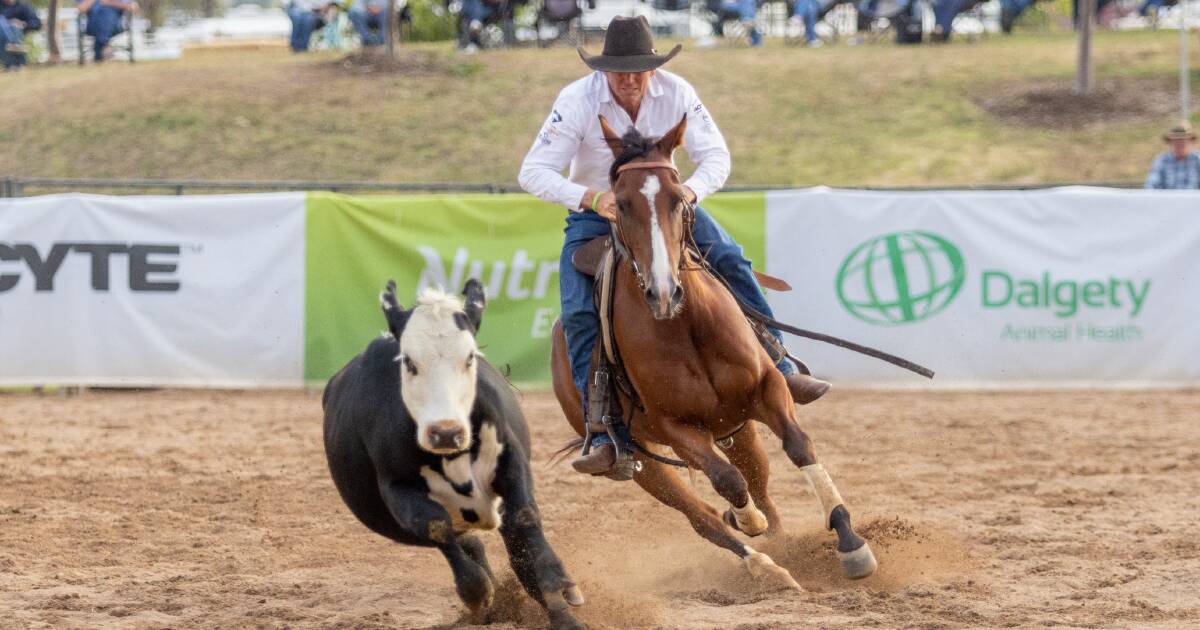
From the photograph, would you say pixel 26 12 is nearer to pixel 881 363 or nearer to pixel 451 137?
pixel 451 137

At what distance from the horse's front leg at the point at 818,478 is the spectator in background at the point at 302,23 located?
26725 mm

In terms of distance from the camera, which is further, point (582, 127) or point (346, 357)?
point (346, 357)

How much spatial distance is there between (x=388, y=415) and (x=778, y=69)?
21611mm

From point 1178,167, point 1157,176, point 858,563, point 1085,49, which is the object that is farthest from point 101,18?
point 858,563

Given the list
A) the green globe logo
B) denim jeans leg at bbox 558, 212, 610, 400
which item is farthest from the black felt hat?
the green globe logo

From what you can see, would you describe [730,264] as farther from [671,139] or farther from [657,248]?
[657,248]

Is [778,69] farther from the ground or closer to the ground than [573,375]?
farther from the ground

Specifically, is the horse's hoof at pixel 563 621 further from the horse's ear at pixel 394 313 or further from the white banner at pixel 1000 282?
the white banner at pixel 1000 282

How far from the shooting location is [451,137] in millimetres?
23359

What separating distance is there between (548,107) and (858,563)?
19.7m

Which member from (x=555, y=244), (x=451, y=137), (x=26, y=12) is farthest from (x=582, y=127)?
(x=26, y=12)

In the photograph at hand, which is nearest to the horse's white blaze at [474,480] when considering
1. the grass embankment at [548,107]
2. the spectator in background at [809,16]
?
the grass embankment at [548,107]

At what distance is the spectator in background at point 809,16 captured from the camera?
27938 millimetres

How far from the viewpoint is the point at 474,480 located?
524cm
